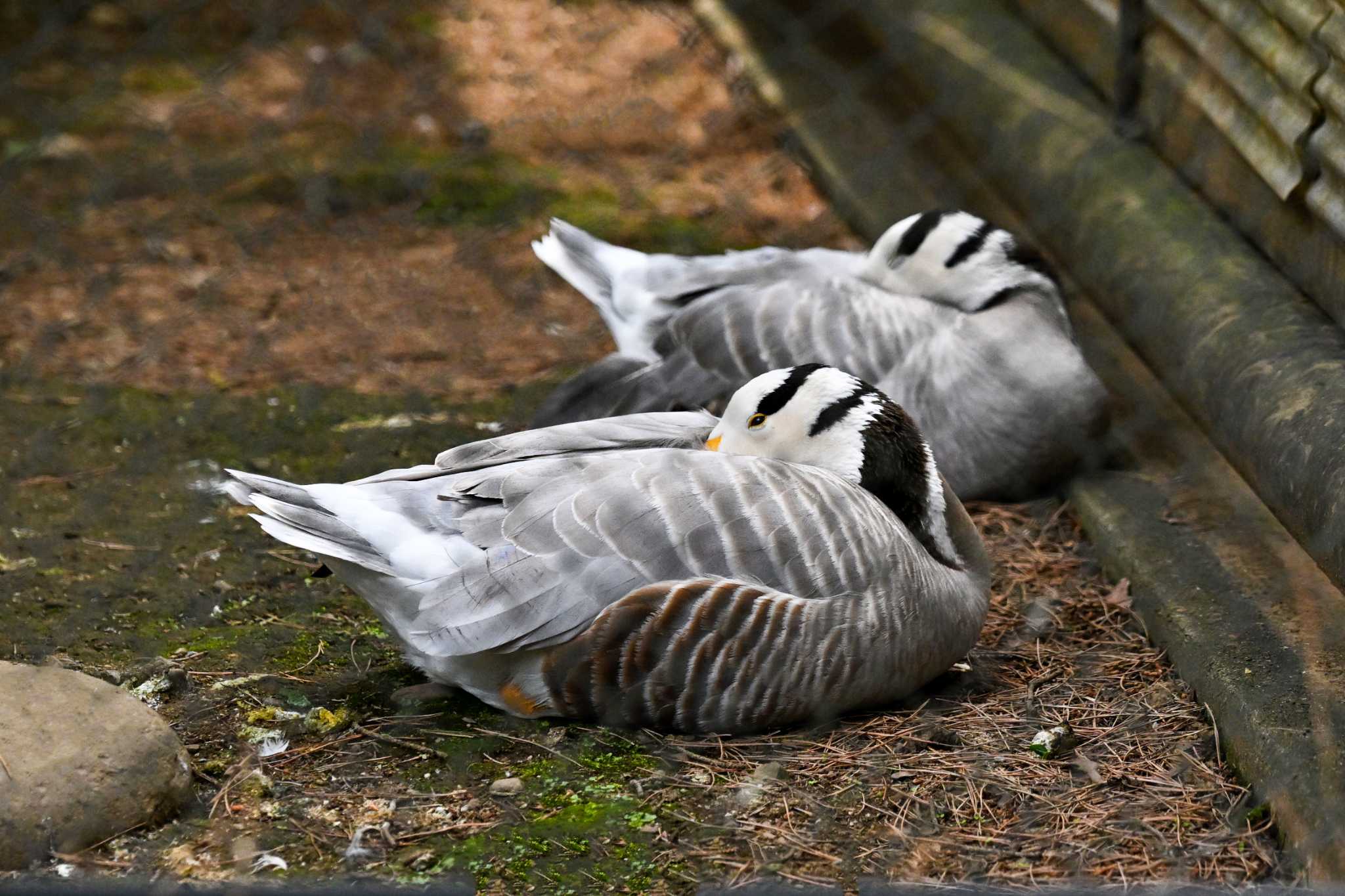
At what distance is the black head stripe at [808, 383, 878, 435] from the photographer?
3248mm

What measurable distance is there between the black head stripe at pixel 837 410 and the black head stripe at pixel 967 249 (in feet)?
3.54

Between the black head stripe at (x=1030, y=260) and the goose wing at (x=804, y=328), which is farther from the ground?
the black head stripe at (x=1030, y=260)

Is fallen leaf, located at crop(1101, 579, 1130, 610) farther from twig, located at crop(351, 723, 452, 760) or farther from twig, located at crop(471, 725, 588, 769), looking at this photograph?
twig, located at crop(351, 723, 452, 760)

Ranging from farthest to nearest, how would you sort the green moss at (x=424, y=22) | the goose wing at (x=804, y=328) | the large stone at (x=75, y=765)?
the green moss at (x=424, y=22) < the goose wing at (x=804, y=328) < the large stone at (x=75, y=765)

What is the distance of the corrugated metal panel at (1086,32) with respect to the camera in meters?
4.72

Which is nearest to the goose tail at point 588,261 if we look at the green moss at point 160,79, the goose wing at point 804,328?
the goose wing at point 804,328

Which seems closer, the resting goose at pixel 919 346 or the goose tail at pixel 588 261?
the resting goose at pixel 919 346

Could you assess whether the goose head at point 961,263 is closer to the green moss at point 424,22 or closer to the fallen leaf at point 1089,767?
the fallen leaf at point 1089,767

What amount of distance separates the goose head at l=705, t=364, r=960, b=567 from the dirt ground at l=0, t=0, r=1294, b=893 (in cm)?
38

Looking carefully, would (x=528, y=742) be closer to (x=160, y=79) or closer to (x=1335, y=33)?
(x=1335, y=33)

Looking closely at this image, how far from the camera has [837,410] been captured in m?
3.25

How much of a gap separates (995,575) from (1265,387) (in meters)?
0.78

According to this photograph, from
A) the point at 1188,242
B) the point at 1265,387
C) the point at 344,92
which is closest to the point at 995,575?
the point at 1265,387

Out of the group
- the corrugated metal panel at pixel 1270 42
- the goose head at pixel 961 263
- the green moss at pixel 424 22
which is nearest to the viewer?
the corrugated metal panel at pixel 1270 42
